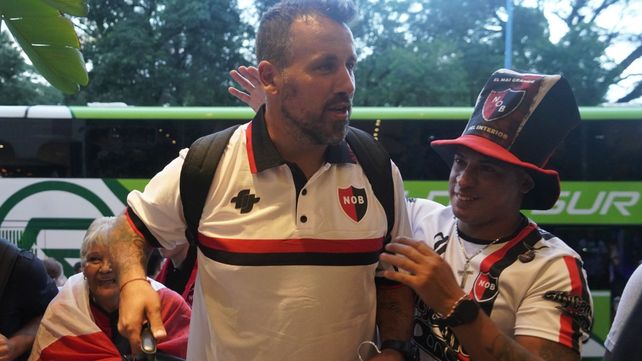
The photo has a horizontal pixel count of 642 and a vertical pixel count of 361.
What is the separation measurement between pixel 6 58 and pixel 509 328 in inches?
615

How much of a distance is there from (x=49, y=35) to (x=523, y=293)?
209 centimetres

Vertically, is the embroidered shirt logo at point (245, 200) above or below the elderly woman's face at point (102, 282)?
above

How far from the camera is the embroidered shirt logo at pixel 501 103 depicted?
6.86ft

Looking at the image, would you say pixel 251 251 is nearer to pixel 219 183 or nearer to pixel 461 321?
pixel 219 183

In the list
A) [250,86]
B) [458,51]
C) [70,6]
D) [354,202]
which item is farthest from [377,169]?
[458,51]

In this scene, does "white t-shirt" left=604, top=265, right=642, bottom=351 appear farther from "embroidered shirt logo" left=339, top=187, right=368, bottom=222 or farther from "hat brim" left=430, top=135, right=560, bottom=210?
"embroidered shirt logo" left=339, top=187, right=368, bottom=222

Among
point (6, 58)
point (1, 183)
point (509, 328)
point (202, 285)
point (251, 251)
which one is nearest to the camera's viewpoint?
point (251, 251)

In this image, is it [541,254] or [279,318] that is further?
[541,254]

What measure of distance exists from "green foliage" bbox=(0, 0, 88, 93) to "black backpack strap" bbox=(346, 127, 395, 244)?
137 centimetres

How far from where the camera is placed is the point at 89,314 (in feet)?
9.75

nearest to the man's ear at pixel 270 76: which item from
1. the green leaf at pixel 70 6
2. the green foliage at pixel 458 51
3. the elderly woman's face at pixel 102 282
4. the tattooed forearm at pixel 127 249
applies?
the tattooed forearm at pixel 127 249

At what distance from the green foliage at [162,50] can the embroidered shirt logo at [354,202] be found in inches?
543

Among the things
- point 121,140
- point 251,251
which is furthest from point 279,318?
point 121,140

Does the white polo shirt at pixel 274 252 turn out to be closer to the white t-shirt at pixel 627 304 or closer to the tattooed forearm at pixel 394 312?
the tattooed forearm at pixel 394 312
